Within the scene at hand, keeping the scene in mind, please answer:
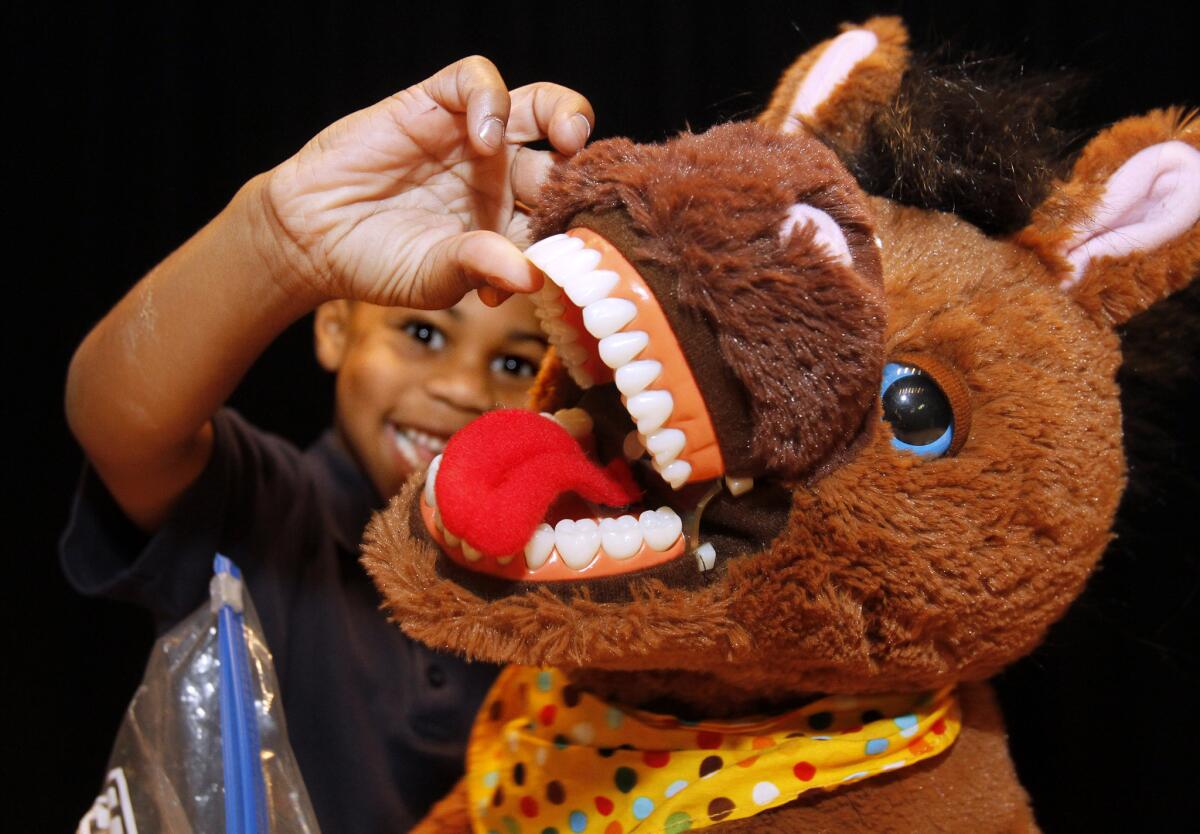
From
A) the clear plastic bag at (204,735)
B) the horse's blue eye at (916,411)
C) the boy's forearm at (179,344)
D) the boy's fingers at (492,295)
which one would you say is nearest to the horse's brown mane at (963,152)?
the horse's blue eye at (916,411)

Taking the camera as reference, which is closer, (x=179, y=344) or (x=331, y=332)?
(x=179, y=344)

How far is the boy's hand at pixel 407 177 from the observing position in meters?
0.65

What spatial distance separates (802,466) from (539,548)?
13 cm

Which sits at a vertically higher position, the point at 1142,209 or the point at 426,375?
the point at 1142,209

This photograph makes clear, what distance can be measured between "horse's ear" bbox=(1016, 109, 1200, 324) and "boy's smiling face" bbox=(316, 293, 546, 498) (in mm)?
462

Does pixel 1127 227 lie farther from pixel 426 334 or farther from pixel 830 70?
pixel 426 334

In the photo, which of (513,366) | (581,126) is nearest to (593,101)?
(513,366)

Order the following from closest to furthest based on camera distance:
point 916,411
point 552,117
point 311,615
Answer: point 916,411 < point 552,117 < point 311,615

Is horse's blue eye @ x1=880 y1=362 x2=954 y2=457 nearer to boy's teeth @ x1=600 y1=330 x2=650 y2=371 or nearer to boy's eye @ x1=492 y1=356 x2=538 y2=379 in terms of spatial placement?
boy's teeth @ x1=600 y1=330 x2=650 y2=371

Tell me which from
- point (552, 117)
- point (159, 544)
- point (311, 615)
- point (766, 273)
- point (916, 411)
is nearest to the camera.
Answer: point (766, 273)

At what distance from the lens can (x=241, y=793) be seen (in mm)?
664

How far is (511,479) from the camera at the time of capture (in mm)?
529

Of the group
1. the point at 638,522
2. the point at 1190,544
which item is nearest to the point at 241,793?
the point at 638,522

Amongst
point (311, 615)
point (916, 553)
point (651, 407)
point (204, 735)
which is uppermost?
point (651, 407)
